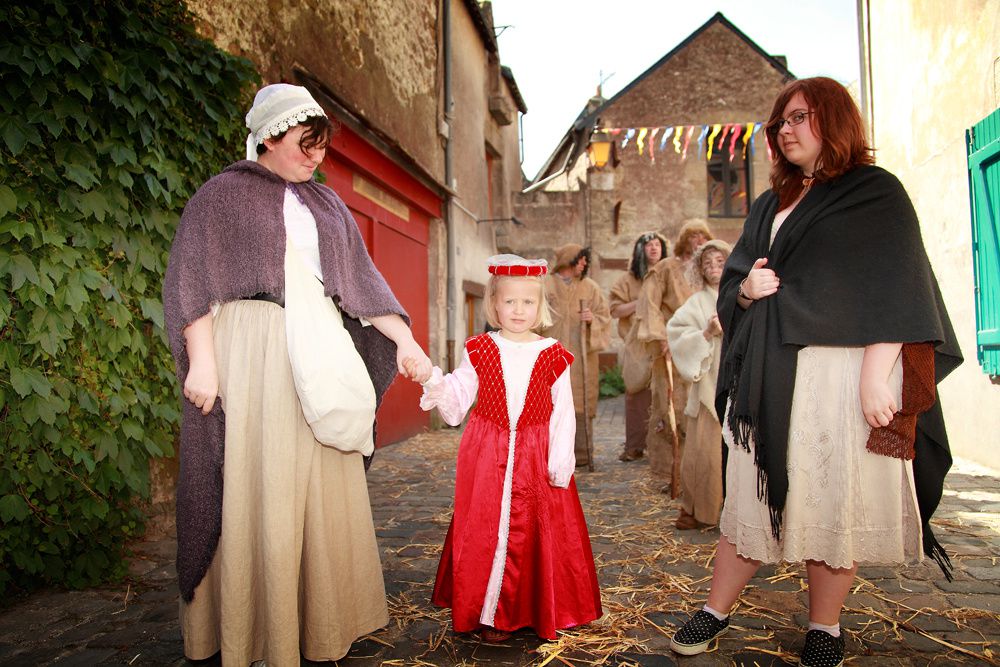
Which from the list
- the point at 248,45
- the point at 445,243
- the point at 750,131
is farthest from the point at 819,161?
the point at 750,131

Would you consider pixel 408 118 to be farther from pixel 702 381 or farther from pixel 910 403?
pixel 910 403

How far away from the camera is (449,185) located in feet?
33.5

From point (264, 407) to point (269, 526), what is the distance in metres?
0.38

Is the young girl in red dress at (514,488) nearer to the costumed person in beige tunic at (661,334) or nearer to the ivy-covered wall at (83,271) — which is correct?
the ivy-covered wall at (83,271)

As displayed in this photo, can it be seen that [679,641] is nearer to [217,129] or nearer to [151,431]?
[151,431]

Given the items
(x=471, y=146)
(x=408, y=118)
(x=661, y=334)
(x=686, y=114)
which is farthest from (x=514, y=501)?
(x=686, y=114)

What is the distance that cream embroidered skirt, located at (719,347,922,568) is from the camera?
80.9 inches

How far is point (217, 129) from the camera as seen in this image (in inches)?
159

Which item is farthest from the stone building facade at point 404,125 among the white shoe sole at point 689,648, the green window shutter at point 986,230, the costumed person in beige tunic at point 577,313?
the green window shutter at point 986,230

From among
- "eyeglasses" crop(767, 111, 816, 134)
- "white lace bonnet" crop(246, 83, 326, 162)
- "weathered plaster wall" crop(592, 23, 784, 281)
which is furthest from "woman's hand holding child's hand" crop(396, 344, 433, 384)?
"weathered plaster wall" crop(592, 23, 784, 281)

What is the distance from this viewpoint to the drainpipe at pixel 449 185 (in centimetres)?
990

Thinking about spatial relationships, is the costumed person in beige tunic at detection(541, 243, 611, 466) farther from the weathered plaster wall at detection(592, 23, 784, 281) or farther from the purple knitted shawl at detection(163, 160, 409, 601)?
the weathered plaster wall at detection(592, 23, 784, 281)

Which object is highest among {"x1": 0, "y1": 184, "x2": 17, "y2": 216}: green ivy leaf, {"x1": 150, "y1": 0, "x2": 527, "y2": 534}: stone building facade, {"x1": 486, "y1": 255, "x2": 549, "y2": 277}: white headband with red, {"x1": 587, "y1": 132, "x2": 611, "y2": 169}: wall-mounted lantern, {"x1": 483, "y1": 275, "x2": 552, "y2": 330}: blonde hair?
{"x1": 587, "y1": 132, "x2": 611, "y2": 169}: wall-mounted lantern

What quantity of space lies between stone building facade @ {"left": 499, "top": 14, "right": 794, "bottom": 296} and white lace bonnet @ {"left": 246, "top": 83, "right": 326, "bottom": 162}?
1315 cm
